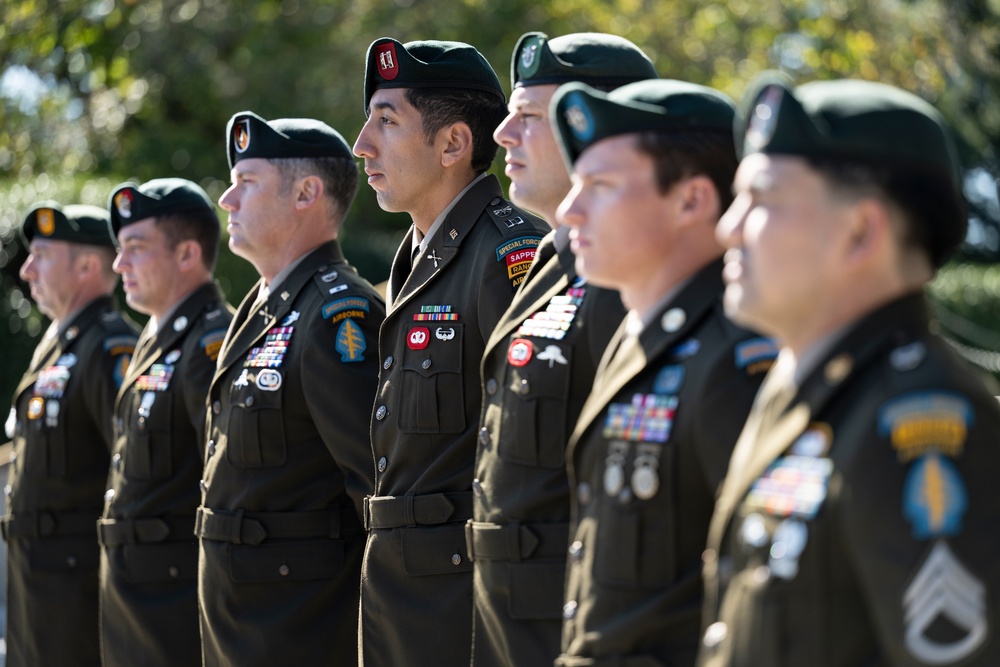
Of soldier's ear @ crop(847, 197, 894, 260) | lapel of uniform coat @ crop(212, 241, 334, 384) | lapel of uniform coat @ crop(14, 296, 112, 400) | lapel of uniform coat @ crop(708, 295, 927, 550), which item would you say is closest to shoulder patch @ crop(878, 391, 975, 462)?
lapel of uniform coat @ crop(708, 295, 927, 550)

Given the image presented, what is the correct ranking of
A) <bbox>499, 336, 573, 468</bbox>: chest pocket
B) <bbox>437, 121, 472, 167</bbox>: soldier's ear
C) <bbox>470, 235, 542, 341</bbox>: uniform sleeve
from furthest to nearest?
<bbox>437, 121, 472, 167</bbox>: soldier's ear, <bbox>470, 235, 542, 341</bbox>: uniform sleeve, <bbox>499, 336, 573, 468</bbox>: chest pocket

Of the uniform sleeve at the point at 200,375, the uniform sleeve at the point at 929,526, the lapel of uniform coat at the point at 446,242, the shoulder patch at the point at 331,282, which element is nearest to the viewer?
the uniform sleeve at the point at 929,526

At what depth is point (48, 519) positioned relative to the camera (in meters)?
6.12

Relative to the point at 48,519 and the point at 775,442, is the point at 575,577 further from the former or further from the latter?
the point at 48,519

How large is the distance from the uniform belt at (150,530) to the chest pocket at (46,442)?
2.57ft

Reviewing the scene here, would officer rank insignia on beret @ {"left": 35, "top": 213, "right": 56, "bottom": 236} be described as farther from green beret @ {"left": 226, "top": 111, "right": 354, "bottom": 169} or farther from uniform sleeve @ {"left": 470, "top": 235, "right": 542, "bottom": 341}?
uniform sleeve @ {"left": 470, "top": 235, "right": 542, "bottom": 341}

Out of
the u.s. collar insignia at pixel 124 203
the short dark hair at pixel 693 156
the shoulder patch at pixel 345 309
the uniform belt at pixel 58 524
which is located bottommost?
the uniform belt at pixel 58 524

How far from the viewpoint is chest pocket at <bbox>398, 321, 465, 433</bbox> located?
4.06 meters

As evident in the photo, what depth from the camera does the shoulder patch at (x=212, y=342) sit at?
5.54 metres

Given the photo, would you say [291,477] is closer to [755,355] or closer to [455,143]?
[455,143]

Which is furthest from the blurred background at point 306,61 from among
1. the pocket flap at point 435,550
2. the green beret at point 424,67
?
the pocket flap at point 435,550

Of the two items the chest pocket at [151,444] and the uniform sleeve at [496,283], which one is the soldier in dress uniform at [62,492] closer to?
the chest pocket at [151,444]

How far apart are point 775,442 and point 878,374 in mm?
193

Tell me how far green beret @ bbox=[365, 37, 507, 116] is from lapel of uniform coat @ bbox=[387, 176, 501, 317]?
346 millimetres
